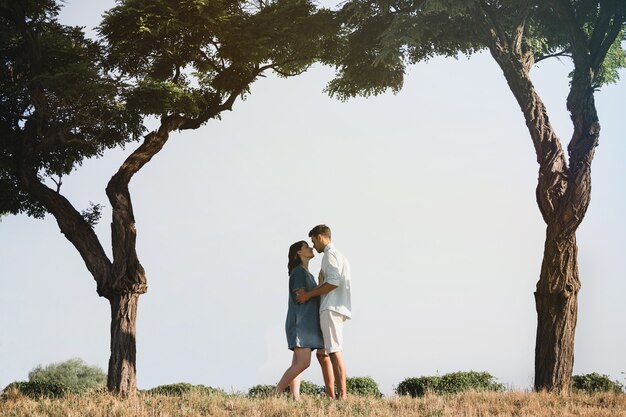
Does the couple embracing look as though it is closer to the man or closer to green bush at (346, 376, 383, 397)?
the man

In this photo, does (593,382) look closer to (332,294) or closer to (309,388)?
(309,388)

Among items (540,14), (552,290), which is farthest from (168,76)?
(552,290)

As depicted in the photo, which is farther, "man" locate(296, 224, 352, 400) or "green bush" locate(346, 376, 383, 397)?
"green bush" locate(346, 376, 383, 397)

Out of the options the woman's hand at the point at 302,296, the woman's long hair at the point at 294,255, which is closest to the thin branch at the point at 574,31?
the woman's long hair at the point at 294,255

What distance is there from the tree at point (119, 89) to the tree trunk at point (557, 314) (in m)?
Result: 8.35

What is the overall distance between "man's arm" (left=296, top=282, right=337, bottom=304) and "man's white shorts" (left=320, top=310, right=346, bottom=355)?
1.13 feet

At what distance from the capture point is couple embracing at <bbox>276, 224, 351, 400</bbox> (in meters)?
11.9

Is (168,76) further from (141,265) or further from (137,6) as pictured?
(141,265)

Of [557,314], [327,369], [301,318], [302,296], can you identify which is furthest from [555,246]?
[302,296]

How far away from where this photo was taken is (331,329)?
1202 centimetres

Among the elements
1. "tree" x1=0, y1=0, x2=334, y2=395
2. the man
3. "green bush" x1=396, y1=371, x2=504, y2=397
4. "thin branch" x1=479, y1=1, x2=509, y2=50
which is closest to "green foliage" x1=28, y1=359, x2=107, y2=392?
"tree" x1=0, y1=0, x2=334, y2=395

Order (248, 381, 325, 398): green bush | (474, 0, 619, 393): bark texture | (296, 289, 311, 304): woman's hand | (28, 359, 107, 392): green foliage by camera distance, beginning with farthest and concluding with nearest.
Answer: (28, 359, 107, 392): green foliage, (248, 381, 325, 398): green bush, (474, 0, 619, 393): bark texture, (296, 289, 311, 304): woman's hand

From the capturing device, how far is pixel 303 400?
39.9ft

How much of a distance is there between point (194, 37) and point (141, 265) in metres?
5.84
